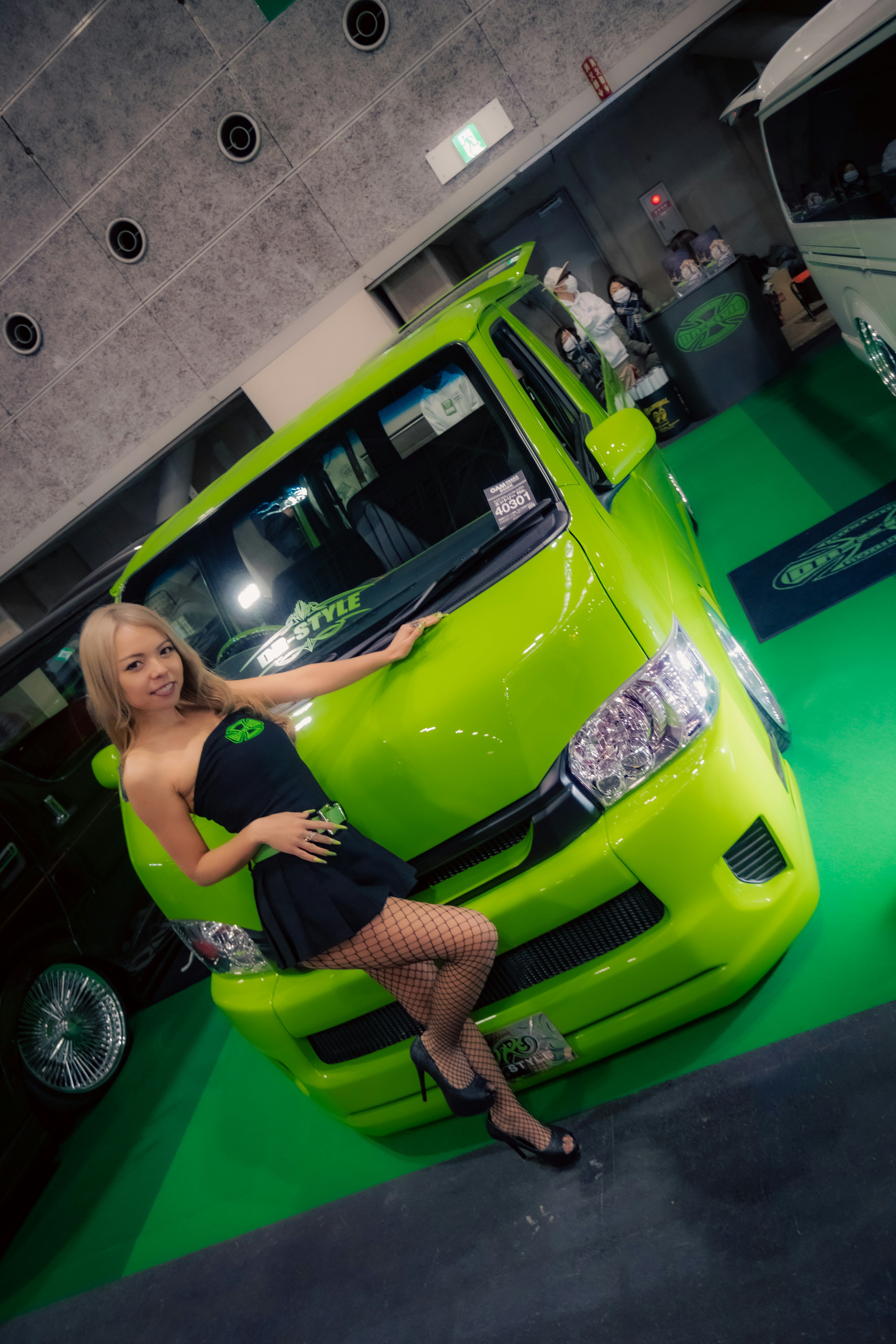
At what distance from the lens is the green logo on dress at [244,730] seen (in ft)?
5.66

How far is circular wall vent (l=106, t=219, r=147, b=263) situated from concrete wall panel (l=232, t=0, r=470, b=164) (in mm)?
1940

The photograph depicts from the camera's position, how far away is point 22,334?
944cm

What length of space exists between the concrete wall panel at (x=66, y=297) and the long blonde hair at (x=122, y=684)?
9.10 m

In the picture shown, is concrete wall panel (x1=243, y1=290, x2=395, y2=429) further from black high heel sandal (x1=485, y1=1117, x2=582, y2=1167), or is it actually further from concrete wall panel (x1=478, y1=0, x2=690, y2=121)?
black high heel sandal (x1=485, y1=1117, x2=582, y2=1167)

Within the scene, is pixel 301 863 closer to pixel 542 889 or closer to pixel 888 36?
pixel 542 889

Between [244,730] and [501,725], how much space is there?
0.59 meters

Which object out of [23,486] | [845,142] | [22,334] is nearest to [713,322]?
[845,142]

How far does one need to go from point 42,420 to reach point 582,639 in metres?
10.2

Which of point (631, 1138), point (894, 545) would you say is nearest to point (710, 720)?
point (631, 1138)

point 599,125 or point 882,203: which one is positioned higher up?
point 599,125

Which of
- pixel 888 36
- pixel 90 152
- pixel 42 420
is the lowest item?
pixel 888 36

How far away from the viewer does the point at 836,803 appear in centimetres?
242

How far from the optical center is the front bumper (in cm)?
170

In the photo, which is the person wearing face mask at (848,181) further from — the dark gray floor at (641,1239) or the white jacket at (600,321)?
the white jacket at (600,321)
